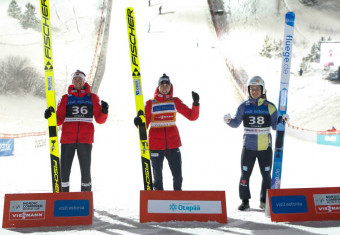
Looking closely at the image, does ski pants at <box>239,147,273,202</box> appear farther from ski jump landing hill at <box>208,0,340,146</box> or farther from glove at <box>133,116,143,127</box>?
ski jump landing hill at <box>208,0,340,146</box>

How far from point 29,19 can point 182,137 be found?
2470 cm

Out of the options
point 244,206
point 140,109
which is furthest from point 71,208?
point 244,206

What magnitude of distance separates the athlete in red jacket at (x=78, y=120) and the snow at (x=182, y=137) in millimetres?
636

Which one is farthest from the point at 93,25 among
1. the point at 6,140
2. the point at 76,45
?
the point at 6,140

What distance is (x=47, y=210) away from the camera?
3.90 m

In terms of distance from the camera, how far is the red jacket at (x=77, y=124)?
4598 mm

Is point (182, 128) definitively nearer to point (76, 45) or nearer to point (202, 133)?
point (202, 133)

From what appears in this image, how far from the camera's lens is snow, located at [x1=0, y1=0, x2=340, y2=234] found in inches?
165

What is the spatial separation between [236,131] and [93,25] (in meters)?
24.7

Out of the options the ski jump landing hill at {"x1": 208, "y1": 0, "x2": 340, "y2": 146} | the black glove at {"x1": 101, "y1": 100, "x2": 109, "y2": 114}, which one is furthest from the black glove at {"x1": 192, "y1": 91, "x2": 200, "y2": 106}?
the ski jump landing hill at {"x1": 208, "y1": 0, "x2": 340, "y2": 146}

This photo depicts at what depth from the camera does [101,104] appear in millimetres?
4590

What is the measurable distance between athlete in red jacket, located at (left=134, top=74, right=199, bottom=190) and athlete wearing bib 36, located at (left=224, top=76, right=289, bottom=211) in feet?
1.92

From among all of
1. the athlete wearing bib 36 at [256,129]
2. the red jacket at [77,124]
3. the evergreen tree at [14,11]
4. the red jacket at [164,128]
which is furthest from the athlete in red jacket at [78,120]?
the evergreen tree at [14,11]

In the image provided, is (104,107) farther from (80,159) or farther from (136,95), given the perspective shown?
(80,159)
